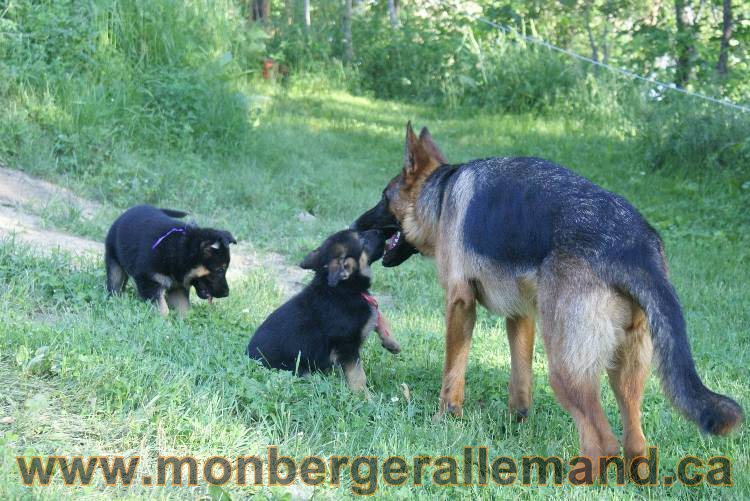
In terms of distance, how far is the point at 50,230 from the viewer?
8984 millimetres

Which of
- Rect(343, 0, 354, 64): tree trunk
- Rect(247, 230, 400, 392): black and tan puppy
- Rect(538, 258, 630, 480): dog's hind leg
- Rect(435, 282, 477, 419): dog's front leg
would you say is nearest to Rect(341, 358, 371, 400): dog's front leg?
Rect(247, 230, 400, 392): black and tan puppy

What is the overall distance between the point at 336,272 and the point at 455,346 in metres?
1.00

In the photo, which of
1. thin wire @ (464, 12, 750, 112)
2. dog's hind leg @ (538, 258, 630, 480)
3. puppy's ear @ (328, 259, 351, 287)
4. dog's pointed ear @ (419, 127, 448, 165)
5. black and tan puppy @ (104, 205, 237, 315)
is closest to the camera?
dog's hind leg @ (538, 258, 630, 480)

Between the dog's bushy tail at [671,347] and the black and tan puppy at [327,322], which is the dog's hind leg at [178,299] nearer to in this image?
the black and tan puppy at [327,322]

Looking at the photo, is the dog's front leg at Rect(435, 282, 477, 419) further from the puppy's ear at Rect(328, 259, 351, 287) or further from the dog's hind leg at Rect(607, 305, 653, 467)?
the dog's hind leg at Rect(607, 305, 653, 467)

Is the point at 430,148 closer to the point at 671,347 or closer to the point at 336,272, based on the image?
the point at 336,272

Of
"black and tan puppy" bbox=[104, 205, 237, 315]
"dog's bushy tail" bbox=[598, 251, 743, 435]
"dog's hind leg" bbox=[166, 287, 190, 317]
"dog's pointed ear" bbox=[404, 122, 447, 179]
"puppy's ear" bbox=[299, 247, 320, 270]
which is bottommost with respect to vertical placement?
"dog's hind leg" bbox=[166, 287, 190, 317]

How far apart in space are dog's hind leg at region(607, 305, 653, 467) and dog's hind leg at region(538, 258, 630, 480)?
99mm

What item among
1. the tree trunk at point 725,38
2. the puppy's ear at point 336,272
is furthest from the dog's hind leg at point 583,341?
the tree trunk at point 725,38

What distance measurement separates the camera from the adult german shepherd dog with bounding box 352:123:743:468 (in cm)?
421

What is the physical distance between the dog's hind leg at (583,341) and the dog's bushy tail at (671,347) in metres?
0.12

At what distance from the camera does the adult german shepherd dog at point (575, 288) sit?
4.21 meters

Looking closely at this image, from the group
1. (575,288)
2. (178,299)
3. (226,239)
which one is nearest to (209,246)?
(226,239)

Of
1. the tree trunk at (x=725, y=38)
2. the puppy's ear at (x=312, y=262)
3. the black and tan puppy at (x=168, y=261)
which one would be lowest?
the black and tan puppy at (x=168, y=261)
